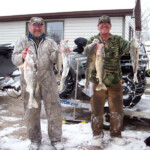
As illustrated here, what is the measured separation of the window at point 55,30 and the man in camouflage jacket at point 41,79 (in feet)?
24.9

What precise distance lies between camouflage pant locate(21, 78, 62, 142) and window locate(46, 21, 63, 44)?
7711 millimetres

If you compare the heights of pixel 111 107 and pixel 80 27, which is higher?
pixel 80 27

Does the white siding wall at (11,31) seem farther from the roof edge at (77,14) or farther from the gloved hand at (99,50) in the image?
the gloved hand at (99,50)

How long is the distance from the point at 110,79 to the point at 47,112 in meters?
1.22

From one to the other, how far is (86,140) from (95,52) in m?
2.02

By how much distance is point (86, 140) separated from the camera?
462 cm

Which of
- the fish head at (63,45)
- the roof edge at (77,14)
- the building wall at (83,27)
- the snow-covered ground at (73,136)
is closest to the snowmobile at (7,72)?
the snow-covered ground at (73,136)

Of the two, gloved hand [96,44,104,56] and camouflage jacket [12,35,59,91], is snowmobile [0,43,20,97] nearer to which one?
camouflage jacket [12,35,59,91]

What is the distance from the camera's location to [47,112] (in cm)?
397

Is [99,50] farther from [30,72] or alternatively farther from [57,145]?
[57,145]

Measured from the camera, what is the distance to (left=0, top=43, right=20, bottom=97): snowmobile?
692cm

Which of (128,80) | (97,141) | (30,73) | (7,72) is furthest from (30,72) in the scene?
(7,72)

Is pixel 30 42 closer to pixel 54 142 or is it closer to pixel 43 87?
pixel 43 87

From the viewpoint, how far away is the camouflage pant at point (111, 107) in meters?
4.29
